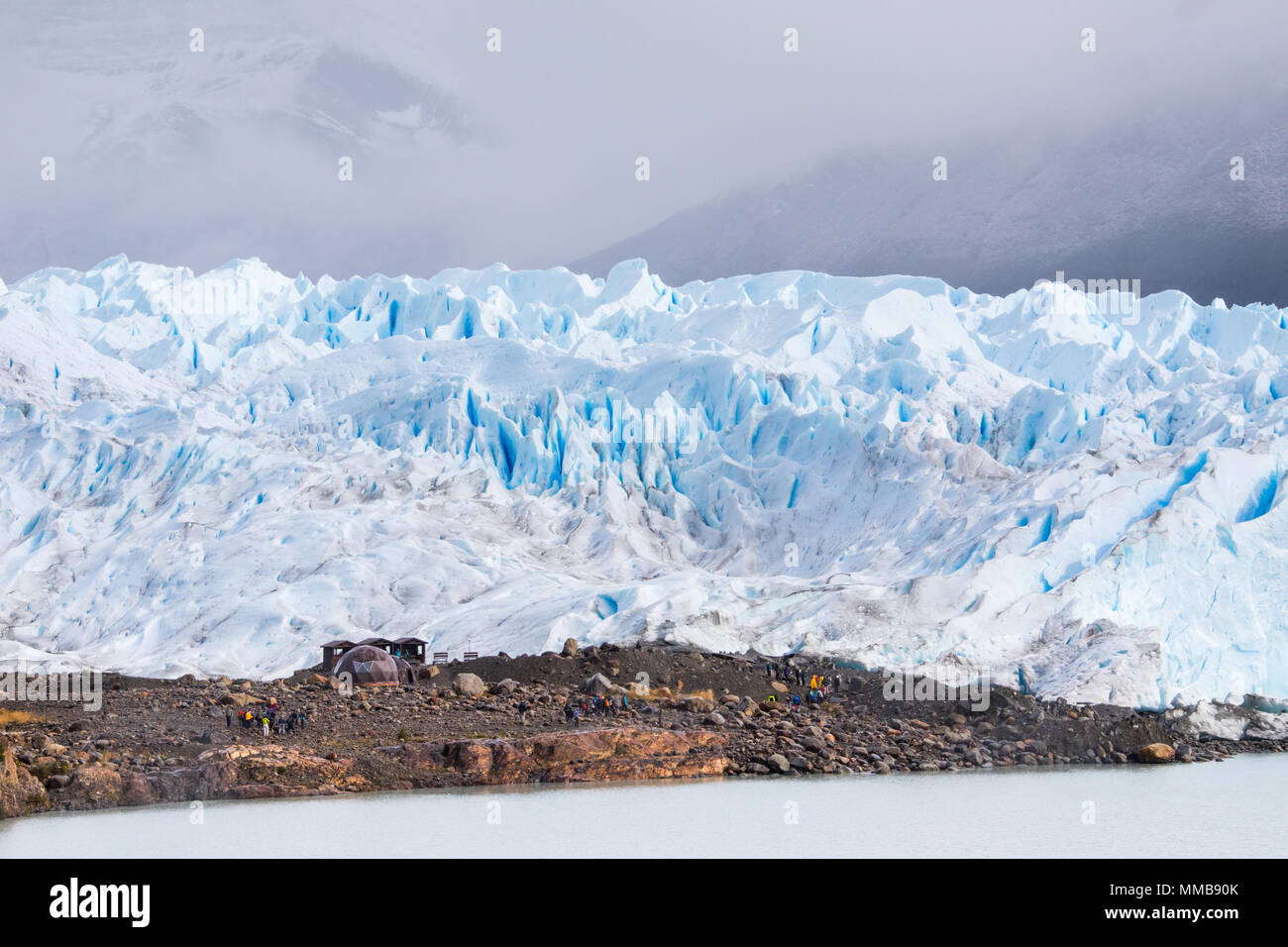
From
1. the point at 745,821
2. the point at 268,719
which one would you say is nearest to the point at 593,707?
the point at 268,719

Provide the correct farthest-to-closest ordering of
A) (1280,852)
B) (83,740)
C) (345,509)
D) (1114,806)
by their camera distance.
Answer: (345,509)
(83,740)
(1114,806)
(1280,852)

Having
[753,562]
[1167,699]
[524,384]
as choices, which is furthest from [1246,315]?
[1167,699]

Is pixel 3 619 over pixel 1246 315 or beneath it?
beneath

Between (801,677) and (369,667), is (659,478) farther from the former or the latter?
(369,667)

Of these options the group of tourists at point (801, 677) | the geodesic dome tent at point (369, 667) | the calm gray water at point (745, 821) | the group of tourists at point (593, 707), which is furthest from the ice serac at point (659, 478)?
the calm gray water at point (745, 821)

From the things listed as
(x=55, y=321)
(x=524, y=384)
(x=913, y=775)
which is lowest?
(x=913, y=775)

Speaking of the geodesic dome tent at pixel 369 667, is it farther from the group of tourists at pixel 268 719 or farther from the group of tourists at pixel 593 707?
the group of tourists at pixel 593 707
